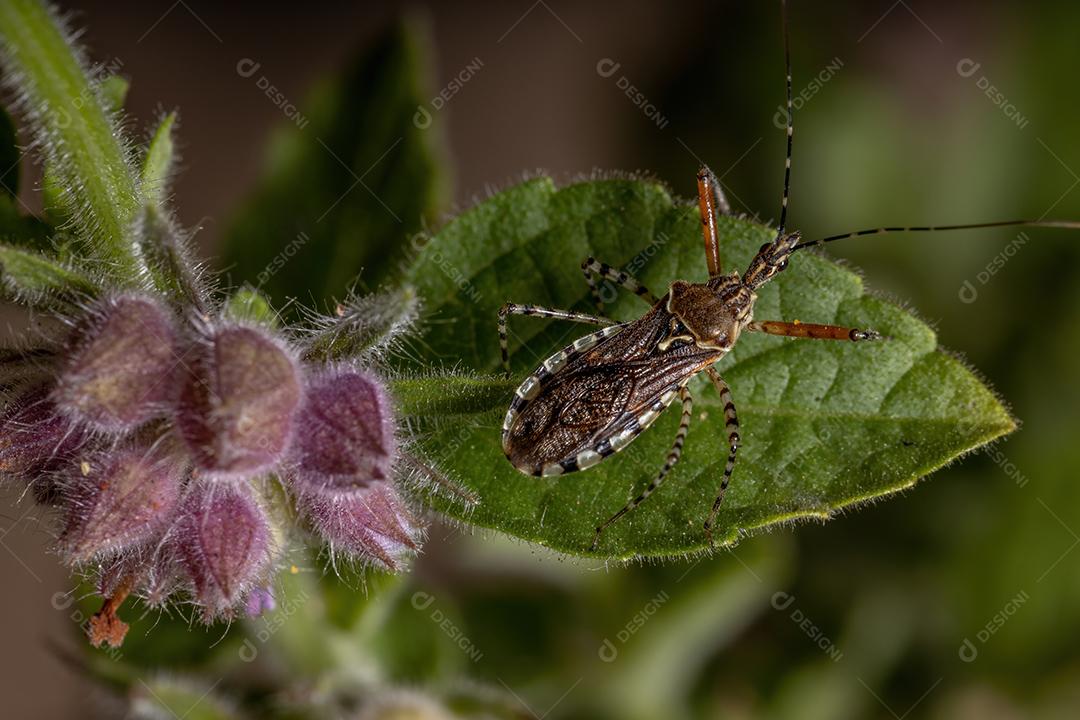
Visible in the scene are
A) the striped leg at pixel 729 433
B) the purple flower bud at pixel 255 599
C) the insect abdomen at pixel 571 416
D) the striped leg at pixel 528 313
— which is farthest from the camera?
the striped leg at pixel 528 313

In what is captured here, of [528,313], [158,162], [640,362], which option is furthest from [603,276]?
[158,162]

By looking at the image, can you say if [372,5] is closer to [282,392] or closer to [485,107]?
[485,107]

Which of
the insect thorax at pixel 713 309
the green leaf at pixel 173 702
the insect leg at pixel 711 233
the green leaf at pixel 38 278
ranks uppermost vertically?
the insect leg at pixel 711 233

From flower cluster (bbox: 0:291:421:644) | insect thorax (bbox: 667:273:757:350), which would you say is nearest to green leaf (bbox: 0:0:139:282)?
flower cluster (bbox: 0:291:421:644)

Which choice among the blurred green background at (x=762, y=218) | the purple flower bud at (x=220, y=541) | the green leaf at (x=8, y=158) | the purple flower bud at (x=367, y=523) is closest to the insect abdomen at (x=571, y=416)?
the purple flower bud at (x=367, y=523)

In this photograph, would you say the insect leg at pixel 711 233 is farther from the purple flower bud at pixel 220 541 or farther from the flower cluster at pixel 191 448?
the purple flower bud at pixel 220 541

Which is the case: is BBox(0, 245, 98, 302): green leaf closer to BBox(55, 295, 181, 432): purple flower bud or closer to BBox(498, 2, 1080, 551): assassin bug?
BBox(55, 295, 181, 432): purple flower bud

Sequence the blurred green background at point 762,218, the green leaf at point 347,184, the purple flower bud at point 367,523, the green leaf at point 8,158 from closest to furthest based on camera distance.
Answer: the purple flower bud at point 367,523 < the green leaf at point 8,158 < the green leaf at point 347,184 < the blurred green background at point 762,218
